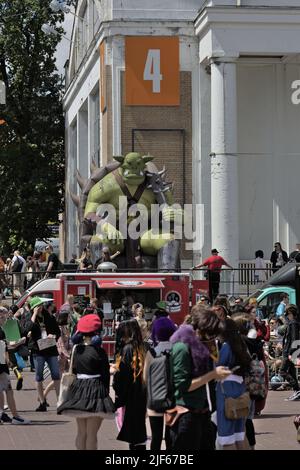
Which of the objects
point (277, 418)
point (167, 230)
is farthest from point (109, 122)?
point (277, 418)

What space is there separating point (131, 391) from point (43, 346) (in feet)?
22.6

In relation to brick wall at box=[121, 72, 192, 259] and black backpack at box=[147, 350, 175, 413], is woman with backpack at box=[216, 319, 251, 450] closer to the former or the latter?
Result: black backpack at box=[147, 350, 175, 413]

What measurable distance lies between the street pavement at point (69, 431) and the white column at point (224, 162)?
19.6 metres

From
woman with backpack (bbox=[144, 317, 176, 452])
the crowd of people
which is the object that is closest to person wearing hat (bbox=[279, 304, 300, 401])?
the crowd of people

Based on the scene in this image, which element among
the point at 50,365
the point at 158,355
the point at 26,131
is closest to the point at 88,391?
the point at 158,355

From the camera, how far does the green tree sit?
5319 centimetres

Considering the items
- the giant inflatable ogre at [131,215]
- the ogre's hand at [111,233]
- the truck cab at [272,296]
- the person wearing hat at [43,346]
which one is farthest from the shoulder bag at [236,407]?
the ogre's hand at [111,233]

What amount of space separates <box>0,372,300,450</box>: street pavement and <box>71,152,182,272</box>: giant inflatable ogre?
46.1ft

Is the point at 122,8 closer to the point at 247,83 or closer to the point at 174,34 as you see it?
the point at 174,34

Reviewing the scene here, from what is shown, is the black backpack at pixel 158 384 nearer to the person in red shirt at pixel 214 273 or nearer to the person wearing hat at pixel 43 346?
the person wearing hat at pixel 43 346

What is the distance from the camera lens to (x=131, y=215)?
34531 mm

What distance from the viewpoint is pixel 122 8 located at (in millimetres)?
41281

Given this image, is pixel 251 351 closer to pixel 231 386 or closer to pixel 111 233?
pixel 231 386

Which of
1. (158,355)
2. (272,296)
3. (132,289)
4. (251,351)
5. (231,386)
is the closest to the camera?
(231,386)
